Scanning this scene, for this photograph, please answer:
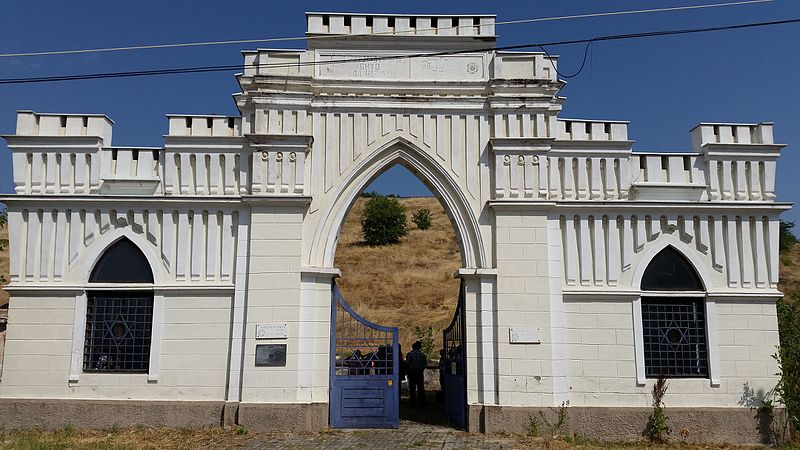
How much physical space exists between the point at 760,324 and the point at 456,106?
273 inches

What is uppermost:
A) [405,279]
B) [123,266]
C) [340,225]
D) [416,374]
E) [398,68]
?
[398,68]

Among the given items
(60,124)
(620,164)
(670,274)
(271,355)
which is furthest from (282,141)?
(670,274)

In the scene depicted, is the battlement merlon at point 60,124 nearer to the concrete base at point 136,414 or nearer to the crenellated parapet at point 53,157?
the crenellated parapet at point 53,157

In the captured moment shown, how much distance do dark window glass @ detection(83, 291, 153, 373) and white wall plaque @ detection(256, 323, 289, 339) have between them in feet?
6.95

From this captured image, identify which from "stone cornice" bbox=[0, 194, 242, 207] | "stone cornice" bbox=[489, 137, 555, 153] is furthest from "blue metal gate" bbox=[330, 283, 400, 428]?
"stone cornice" bbox=[489, 137, 555, 153]

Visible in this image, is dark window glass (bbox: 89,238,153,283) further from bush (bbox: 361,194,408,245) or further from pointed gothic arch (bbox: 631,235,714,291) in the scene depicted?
bush (bbox: 361,194,408,245)

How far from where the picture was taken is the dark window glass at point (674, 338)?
1184 cm

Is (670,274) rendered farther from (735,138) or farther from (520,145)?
(520,145)

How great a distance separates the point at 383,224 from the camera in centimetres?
4603

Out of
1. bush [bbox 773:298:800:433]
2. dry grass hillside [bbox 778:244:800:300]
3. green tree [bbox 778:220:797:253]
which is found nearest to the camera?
bush [bbox 773:298:800:433]

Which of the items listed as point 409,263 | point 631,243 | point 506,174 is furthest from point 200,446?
point 409,263

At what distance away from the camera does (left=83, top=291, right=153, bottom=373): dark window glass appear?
11.9m

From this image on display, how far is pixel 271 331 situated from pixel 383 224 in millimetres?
34411

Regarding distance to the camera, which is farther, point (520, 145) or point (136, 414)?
point (520, 145)
